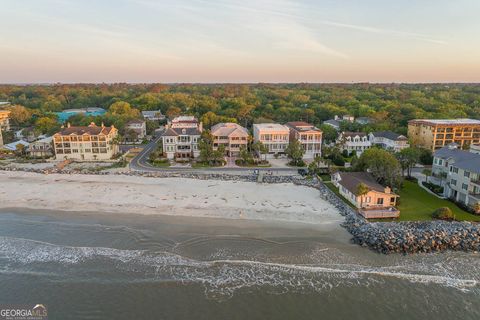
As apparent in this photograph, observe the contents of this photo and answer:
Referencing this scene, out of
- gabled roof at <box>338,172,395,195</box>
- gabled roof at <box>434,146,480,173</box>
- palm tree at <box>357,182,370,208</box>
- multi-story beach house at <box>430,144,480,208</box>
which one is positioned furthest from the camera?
gabled roof at <box>338,172,395,195</box>

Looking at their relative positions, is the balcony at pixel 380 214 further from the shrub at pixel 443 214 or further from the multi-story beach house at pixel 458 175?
the multi-story beach house at pixel 458 175

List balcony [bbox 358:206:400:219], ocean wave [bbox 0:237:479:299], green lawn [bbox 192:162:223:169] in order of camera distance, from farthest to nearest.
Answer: green lawn [bbox 192:162:223:169]
balcony [bbox 358:206:400:219]
ocean wave [bbox 0:237:479:299]

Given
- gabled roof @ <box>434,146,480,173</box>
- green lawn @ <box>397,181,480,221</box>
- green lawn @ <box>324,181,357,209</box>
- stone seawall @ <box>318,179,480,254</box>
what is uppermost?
gabled roof @ <box>434,146,480,173</box>

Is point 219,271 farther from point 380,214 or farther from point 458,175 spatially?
point 458,175

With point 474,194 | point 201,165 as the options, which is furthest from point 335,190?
point 201,165

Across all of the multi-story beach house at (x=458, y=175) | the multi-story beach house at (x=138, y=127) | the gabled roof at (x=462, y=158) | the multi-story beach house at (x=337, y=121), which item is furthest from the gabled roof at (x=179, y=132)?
the gabled roof at (x=462, y=158)

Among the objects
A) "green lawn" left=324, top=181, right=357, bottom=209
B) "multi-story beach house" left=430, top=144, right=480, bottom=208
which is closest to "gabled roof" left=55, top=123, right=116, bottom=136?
"green lawn" left=324, top=181, right=357, bottom=209

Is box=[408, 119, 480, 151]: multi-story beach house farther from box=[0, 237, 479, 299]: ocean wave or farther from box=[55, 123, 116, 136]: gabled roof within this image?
box=[55, 123, 116, 136]: gabled roof
